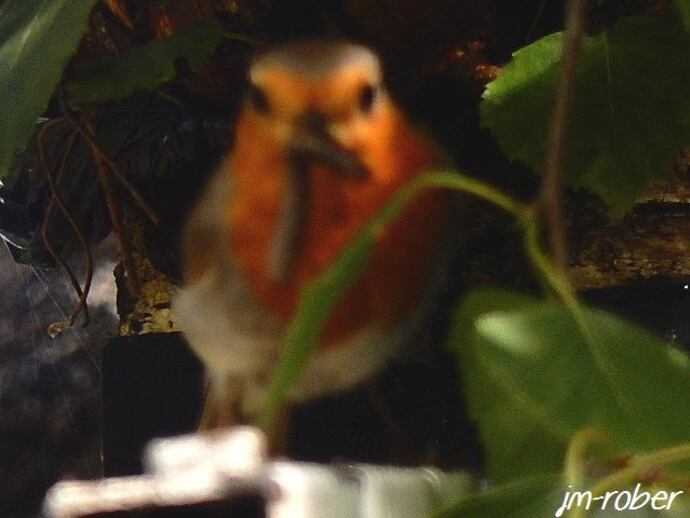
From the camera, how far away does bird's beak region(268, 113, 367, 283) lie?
407 millimetres

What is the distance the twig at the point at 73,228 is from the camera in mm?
630

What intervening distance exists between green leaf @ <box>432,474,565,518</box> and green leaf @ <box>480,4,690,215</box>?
0.59 feet

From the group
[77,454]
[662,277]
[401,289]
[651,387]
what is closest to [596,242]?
[662,277]

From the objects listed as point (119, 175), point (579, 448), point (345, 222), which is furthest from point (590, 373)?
point (119, 175)

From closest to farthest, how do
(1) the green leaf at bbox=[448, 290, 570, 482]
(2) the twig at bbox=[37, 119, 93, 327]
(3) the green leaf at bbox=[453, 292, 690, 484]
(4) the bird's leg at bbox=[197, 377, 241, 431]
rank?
1. (3) the green leaf at bbox=[453, 292, 690, 484]
2. (1) the green leaf at bbox=[448, 290, 570, 482]
3. (4) the bird's leg at bbox=[197, 377, 241, 431]
4. (2) the twig at bbox=[37, 119, 93, 327]

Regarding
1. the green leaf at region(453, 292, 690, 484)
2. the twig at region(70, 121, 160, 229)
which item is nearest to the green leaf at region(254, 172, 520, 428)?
the green leaf at region(453, 292, 690, 484)

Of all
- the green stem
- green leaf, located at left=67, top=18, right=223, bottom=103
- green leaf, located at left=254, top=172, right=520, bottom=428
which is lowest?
the green stem

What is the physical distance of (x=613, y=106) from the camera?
46 centimetres

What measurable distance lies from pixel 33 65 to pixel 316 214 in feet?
0.48

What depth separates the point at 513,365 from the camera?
0.28m

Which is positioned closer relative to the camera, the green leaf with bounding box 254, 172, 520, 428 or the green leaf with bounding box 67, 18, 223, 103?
the green leaf with bounding box 254, 172, 520, 428

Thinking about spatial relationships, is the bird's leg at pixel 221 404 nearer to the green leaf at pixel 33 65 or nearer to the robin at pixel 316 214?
the robin at pixel 316 214

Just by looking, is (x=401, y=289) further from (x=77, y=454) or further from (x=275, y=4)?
(x=77, y=454)

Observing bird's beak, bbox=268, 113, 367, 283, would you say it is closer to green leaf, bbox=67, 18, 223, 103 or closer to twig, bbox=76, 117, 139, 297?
green leaf, bbox=67, 18, 223, 103
